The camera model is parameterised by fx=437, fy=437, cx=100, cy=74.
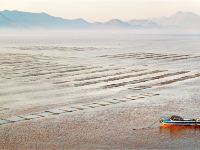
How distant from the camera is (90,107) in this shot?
34688 millimetres

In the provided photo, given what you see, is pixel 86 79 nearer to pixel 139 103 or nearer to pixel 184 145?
pixel 139 103

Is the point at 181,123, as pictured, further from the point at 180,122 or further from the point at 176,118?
the point at 176,118

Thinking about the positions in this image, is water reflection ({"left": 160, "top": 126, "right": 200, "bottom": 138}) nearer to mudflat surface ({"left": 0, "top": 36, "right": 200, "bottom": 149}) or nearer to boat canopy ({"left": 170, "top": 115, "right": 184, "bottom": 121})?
mudflat surface ({"left": 0, "top": 36, "right": 200, "bottom": 149})

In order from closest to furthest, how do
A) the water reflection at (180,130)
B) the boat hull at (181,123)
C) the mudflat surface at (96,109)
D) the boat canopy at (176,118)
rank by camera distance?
the mudflat surface at (96,109), the water reflection at (180,130), the boat hull at (181,123), the boat canopy at (176,118)

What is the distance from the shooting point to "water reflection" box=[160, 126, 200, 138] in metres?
27.1

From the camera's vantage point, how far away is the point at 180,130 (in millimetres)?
28016

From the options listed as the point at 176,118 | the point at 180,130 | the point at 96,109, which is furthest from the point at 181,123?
the point at 96,109

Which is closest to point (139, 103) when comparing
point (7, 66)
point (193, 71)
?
point (193, 71)

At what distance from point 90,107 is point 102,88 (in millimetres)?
10091

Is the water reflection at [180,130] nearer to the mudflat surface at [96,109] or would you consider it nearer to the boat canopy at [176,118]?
the mudflat surface at [96,109]

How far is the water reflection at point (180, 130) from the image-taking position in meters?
27.1

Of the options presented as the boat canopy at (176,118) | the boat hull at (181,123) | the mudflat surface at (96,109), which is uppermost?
the boat canopy at (176,118)

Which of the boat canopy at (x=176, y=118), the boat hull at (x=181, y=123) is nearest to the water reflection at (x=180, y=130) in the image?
the boat hull at (x=181, y=123)

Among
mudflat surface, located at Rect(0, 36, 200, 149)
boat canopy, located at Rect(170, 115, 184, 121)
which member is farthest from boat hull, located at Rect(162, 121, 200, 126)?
mudflat surface, located at Rect(0, 36, 200, 149)
